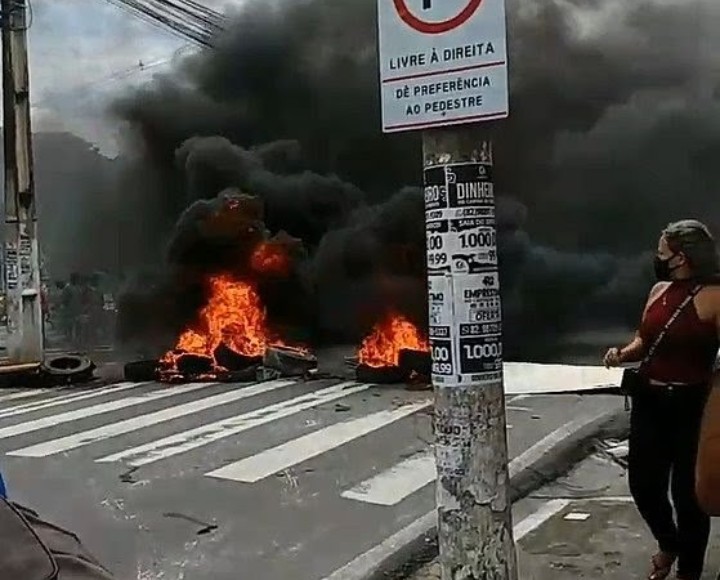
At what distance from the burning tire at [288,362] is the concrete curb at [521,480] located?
5.12 m

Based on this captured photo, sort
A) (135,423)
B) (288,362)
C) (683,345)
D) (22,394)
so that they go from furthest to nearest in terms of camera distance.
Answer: (288,362) < (22,394) < (135,423) < (683,345)

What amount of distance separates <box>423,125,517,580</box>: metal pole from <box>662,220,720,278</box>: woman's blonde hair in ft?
4.92

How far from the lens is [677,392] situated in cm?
418

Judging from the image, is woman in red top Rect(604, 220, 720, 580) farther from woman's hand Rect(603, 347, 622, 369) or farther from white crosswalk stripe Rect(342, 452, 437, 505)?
white crosswalk stripe Rect(342, 452, 437, 505)

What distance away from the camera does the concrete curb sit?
16.5 feet

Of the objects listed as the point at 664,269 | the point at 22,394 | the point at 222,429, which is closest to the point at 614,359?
the point at 664,269

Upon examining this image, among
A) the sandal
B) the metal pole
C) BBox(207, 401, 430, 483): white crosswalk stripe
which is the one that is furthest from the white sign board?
BBox(207, 401, 430, 483): white crosswalk stripe

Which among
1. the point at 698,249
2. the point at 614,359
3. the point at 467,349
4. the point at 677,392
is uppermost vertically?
the point at 698,249

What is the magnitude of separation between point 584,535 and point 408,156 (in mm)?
10925

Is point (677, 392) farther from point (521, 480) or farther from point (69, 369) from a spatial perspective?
point (69, 369)

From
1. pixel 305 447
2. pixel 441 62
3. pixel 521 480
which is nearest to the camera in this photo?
pixel 441 62

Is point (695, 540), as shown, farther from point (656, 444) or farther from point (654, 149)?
point (654, 149)

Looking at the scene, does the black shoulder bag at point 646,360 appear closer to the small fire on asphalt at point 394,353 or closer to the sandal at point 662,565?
the sandal at point 662,565

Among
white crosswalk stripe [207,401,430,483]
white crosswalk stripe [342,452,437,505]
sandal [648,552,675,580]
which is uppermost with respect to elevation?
sandal [648,552,675,580]
